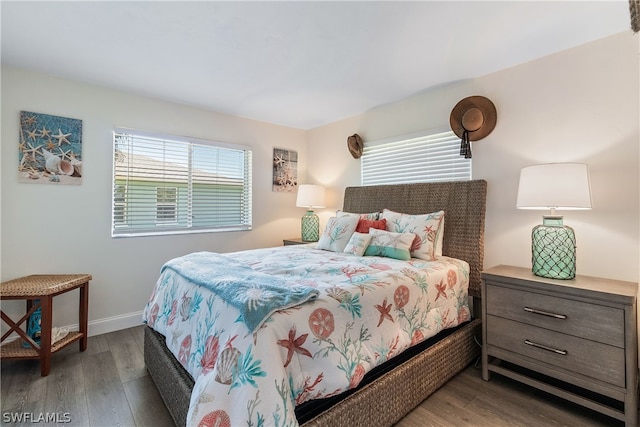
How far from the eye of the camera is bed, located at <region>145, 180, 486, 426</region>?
107 centimetres

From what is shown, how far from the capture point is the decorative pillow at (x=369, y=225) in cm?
268

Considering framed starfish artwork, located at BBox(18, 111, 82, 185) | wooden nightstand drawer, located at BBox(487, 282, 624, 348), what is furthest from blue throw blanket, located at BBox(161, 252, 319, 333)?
framed starfish artwork, located at BBox(18, 111, 82, 185)

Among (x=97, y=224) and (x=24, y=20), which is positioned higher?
(x=24, y=20)

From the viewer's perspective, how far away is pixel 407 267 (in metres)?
1.99

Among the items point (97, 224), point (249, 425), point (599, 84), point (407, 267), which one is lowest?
point (249, 425)

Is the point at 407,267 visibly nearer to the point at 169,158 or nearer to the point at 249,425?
the point at 249,425

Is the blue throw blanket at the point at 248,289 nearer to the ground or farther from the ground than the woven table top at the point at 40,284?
farther from the ground

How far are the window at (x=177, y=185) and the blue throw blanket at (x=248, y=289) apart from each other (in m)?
1.46

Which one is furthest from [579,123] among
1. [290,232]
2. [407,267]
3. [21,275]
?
[21,275]

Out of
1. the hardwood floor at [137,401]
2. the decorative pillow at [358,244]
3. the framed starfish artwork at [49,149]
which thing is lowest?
the hardwood floor at [137,401]

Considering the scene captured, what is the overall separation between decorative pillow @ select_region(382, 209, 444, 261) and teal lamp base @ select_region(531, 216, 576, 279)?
0.67m

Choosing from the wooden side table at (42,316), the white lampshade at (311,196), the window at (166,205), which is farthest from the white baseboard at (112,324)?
the white lampshade at (311,196)

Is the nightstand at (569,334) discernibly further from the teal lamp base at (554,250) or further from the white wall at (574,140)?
the white wall at (574,140)

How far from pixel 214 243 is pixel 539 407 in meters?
3.23
